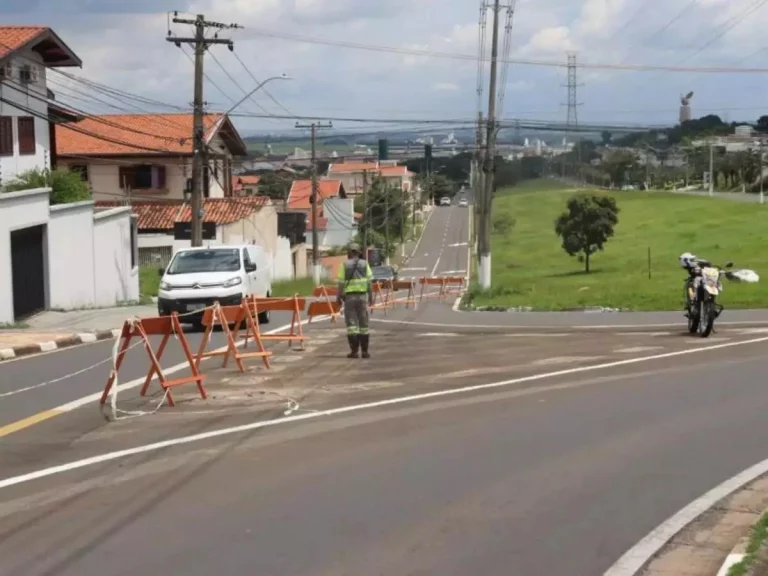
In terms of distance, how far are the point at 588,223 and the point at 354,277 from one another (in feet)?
162

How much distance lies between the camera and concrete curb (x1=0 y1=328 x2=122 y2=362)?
1814cm

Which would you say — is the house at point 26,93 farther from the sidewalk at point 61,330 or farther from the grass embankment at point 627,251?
the grass embankment at point 627,251

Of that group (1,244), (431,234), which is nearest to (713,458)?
(1,244)

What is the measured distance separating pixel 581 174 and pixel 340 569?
10163 centimetres

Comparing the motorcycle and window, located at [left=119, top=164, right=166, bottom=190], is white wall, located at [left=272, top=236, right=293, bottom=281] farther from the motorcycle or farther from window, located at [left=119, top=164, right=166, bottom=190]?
the motorcycle

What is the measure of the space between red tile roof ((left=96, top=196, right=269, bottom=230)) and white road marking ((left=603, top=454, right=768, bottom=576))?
1745 inches

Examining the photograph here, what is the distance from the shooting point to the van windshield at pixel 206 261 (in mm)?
24583

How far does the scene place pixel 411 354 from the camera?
17109 mm

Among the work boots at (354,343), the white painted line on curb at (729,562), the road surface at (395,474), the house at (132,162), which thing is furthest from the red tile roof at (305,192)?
the white painted line on curb at (729,562)

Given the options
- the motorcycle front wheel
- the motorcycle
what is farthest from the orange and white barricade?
the motorcycle front wheel

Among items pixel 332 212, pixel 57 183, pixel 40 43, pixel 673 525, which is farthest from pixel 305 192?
pixel 673 525

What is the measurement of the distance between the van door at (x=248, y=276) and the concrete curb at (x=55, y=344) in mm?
3374

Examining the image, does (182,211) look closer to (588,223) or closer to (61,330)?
(588,223)

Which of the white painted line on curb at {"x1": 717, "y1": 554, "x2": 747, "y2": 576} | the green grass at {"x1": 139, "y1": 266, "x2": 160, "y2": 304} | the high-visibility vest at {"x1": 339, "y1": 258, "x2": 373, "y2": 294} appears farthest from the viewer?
the green grass at {"x1": 139, "y1": 266, "x2": 160, "y2": 304}
